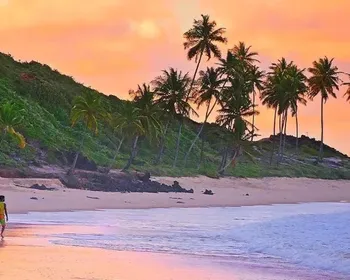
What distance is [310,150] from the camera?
88.8 m

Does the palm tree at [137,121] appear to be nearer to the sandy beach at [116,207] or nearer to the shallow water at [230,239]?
the sandy beach at [116,207]

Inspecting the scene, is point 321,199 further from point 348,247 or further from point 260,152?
point 348,247

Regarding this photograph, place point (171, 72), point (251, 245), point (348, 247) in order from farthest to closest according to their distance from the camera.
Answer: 1. point (171, 72)
2. point (251, 245)
3. point (348, 247)

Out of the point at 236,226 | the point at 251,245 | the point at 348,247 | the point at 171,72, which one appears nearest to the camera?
the point at 348,247

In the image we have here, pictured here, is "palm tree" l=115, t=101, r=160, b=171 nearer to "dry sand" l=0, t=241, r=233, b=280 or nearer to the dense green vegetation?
the dense green vegetation

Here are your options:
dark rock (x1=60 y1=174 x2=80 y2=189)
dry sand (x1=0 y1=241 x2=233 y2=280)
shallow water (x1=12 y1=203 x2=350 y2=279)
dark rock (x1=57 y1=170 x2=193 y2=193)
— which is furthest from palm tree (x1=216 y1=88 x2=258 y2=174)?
dry sand (x1=0 y1=241 x2=233 y2=280)

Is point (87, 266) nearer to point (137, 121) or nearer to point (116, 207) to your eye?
point (116, 207)

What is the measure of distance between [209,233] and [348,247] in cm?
543

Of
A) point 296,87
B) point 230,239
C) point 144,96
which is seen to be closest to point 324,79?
point 296,87

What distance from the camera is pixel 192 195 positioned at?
4053 cm

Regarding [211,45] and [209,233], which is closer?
[209,233]

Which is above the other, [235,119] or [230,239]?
[235,119]

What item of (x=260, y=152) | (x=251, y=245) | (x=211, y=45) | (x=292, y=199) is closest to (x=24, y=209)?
(x=251, y=245)

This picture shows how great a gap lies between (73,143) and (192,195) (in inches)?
528
